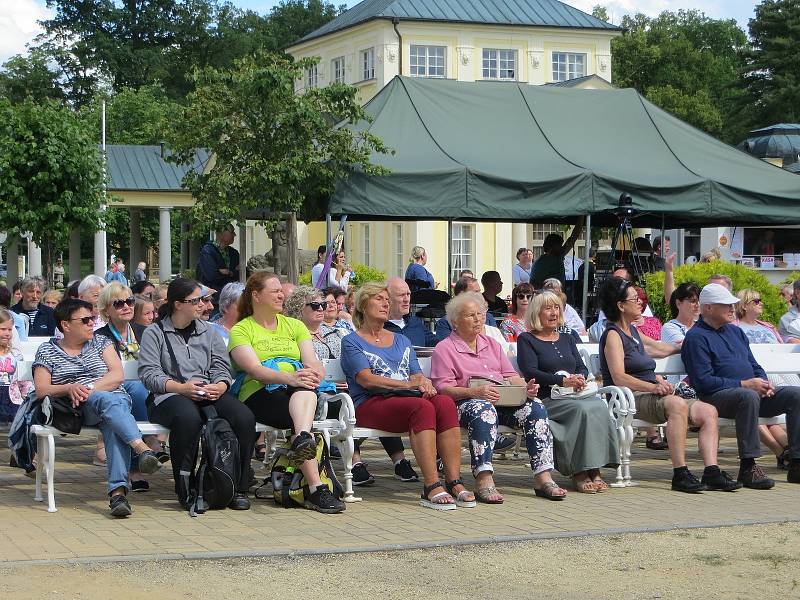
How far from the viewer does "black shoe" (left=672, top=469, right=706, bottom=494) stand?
346 inches

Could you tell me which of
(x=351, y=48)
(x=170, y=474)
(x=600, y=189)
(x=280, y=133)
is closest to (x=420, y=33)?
(x=351, y=48)

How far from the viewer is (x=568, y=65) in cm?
5691

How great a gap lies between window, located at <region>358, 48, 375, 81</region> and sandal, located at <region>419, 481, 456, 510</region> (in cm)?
4742

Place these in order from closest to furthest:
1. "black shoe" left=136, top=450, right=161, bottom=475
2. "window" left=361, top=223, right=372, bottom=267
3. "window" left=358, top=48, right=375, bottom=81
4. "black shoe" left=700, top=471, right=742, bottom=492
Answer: "black shoe" left=136, top=450, right=161, bottom=475 < "black shoe" left=700, top=471, right=742, bottom=492 < "window" left=361, top=223, right=372, bottom=267 < "window" left=358, top=48, right=375, bottom=81

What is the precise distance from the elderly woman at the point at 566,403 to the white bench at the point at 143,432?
4.64 ft

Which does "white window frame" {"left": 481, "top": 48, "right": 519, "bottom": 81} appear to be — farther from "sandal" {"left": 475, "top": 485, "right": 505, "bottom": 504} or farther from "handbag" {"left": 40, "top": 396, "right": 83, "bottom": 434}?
"handbag" {"left": 40, "top": 396, "right": 83, "bottom": 434}

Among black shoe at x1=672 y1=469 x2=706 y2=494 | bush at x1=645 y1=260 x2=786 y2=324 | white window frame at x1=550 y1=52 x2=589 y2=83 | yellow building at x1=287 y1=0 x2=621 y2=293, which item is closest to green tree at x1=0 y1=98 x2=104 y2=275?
bush at x1=645 y1=260 x2=786 y2=324

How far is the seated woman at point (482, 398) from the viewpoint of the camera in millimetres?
8383

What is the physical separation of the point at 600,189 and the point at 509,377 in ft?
25.1

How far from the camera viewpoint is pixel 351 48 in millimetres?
56375

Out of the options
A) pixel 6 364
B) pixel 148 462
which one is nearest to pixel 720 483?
pixel 148 462

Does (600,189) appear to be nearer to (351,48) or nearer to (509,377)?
(509,377)

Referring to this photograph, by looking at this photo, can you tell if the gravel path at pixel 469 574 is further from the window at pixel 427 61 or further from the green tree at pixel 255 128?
the window at pixel 427 61

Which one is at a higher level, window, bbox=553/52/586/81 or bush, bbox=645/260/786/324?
window, bbox=553/52/586/81
